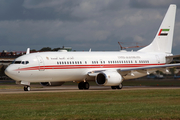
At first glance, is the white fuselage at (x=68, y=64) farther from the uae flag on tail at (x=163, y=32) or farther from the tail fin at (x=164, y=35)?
the uae flag on tail at (x=163, y=32)

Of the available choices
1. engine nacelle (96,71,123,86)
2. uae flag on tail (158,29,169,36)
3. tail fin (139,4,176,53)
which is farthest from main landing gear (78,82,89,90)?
uae flag on tail (158,29,169,36)

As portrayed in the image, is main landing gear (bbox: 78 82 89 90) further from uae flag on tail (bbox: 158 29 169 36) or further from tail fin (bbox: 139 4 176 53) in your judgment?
uae flag on tail (bbox: 158 29 169 36)

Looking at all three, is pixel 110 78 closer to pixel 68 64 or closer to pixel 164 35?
pixel 68 64

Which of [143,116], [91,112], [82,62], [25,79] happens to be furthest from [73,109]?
[82,62]

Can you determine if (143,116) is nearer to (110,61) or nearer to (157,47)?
(110,61)

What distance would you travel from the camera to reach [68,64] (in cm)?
4128

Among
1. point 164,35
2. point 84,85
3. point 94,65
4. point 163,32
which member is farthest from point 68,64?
point 164,35

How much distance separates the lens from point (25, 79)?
38.7 meters

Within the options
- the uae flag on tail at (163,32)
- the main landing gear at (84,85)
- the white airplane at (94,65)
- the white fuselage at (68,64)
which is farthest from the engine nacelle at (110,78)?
the uae flag on tail at (163,32)

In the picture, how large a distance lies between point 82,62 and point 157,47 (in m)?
14.7

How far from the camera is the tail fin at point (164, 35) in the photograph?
52531mm

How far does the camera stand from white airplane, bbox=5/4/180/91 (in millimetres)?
38875

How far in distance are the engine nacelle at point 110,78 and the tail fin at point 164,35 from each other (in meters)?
11.3

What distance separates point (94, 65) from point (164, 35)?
1452 cm
